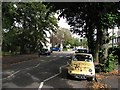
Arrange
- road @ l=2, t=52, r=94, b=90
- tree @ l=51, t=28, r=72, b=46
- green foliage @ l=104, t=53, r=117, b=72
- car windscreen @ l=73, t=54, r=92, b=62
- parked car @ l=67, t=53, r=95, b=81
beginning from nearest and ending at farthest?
road @ l=2, t=52, r=94, b=90
parked car @ l=67, t=53, r=95, b=81
car windscreen @ l=73, t=54, r=92, b=62
green foliage @ l=104, t=53, r=117, b=72
tree @ l=51, t=28, r=72, b=46

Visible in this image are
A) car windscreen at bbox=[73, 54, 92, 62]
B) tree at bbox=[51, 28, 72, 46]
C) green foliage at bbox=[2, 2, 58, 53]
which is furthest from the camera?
tree at bbox=[51, 28, 72, 46]

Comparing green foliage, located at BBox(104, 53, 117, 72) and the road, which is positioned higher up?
green foliage, located at BBox(104, 53, 117, 72)

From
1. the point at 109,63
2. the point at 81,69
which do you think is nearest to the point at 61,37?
the point at 109,63

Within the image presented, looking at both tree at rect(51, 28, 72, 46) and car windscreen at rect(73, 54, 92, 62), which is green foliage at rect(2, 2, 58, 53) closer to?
car windscreen at rect(73, 54, 92, 62)

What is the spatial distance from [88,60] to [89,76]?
1.91 m

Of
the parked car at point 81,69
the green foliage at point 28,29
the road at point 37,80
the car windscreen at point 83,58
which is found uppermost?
the green foliage at point 28,29

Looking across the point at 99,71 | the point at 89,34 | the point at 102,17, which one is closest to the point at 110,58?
the point at 99,71

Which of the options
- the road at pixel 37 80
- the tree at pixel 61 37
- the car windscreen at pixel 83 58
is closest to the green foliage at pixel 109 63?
the car windscreen at pixel 83 58

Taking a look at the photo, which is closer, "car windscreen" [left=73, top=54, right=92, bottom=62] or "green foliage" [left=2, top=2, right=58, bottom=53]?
"car windscreen" [left=73, top=54, right=92, bottom=62]

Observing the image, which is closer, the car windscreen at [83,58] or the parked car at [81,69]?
the parked car at [81,69]

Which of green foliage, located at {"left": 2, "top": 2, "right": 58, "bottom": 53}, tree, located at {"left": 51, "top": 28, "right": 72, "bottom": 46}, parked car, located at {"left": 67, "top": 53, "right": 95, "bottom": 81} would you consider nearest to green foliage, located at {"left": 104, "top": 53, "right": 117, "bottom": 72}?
parked car, located at {"left": 67, "top": 53, "right": 95, "bottom": 81}

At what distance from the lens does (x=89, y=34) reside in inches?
1537

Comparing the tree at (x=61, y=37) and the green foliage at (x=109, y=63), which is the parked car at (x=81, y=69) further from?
the tree at (x=61, y=37)

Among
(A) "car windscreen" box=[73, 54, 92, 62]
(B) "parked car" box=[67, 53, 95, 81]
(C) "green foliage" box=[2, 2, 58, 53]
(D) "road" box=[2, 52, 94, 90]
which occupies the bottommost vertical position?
(D) "road" box=[2, 52, 94, 90]
